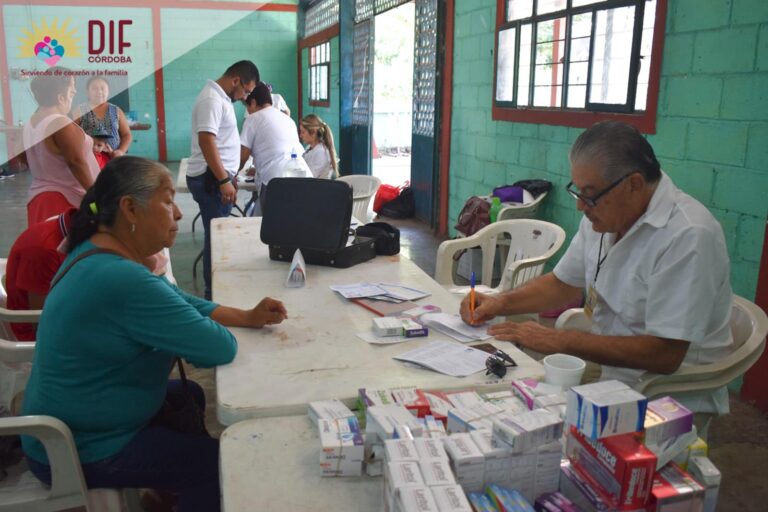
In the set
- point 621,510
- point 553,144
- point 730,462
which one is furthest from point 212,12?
point 621,510

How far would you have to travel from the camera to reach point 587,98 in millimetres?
3977

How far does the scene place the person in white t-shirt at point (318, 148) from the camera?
19.6ft

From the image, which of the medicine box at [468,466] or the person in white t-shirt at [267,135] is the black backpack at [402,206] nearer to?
the person in white t-shirt at [267,135]

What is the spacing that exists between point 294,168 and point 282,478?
11.6 ft

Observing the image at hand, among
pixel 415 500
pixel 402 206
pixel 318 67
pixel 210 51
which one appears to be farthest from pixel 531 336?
pixel 210 51

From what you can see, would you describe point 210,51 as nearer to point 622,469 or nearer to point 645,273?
point 645,273

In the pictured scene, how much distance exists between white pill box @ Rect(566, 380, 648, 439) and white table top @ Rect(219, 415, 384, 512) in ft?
1.18

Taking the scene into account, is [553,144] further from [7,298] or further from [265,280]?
[7,298]

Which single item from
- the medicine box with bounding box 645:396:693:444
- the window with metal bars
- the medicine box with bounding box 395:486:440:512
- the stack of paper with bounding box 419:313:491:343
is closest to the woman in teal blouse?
the stack of paper with bounding box 419:313:491:343

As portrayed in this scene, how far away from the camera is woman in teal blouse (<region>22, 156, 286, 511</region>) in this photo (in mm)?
1539

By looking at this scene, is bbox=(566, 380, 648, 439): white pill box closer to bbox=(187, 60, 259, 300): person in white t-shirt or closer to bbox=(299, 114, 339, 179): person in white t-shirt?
bbox=(187, 60, 259, 300): person in white t-shirt

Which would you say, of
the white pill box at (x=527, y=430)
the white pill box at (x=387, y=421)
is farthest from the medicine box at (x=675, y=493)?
the white pill box at (x=387, y=421)

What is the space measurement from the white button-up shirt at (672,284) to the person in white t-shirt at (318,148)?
425 centimetres

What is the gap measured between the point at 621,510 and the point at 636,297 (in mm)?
949
